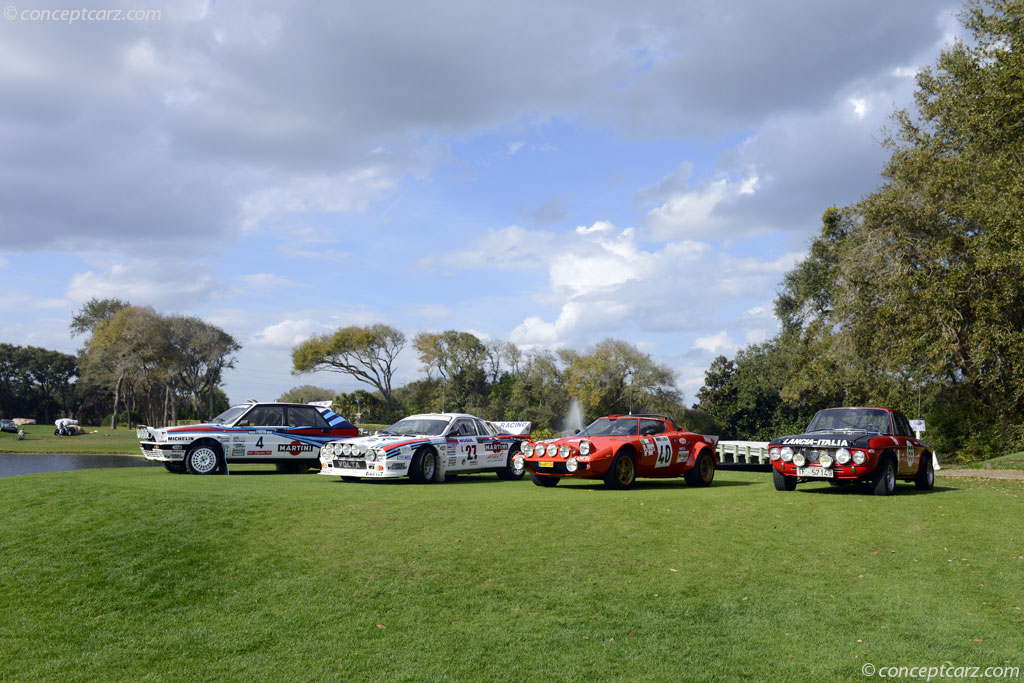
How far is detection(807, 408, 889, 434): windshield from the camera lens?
15.1 meters

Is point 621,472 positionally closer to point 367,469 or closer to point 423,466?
point 423,466

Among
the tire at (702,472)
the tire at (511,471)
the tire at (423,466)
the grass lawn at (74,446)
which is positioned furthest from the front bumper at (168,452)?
the grass lawn at (74,446)

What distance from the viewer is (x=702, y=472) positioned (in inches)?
649

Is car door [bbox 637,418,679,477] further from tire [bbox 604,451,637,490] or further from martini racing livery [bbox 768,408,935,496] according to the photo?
martini racing livery [bbox 768,408,935,496]

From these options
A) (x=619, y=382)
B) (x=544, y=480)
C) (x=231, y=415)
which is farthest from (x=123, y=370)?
(x=544, y=480)

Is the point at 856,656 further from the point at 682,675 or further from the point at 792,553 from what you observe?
the point at 792,553

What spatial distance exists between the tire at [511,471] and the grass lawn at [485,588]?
6.20 meters

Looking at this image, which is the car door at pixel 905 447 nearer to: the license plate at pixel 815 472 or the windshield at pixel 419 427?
the license plate at pixel 815 472

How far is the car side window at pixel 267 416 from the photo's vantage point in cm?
1872

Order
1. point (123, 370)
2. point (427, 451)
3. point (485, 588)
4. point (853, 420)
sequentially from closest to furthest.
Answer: point (485, 588)
point (853, 420)
point (427, 451)
point (123, 370)

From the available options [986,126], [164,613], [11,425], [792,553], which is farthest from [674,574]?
[11,425]

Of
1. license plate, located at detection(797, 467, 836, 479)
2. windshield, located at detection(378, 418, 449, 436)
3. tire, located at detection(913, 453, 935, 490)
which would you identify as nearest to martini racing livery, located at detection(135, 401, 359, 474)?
windshield, located at detection(378, 418, 449, 436)

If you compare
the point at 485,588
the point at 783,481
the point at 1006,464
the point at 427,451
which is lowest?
the point at 485,588

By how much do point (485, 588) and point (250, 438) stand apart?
459 inches
